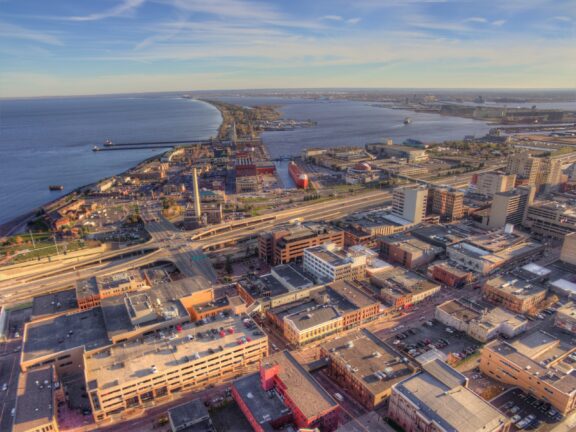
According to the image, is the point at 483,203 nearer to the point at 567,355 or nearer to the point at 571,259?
the point at 571,259

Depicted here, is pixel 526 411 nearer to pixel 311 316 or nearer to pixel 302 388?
pixel 302 388

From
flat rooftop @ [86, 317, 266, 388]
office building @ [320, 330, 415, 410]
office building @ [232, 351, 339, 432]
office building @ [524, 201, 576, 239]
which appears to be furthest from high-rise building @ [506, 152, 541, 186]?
Result: office building @ [232, 351, 339, 432]

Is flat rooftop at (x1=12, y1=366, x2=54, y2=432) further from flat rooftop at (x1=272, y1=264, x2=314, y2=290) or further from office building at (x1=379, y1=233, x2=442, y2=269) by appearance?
office building at (x1=379, y1=233, x2=442, y2=269)

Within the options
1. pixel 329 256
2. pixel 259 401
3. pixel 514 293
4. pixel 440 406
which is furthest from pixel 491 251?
pixel 259 401

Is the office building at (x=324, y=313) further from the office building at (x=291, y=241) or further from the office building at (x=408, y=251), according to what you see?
the office building at (x=408, y=251)

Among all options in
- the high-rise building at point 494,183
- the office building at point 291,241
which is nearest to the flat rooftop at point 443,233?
the office building at point 291,241

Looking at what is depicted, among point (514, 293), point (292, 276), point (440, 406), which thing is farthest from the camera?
point (292, 276)
